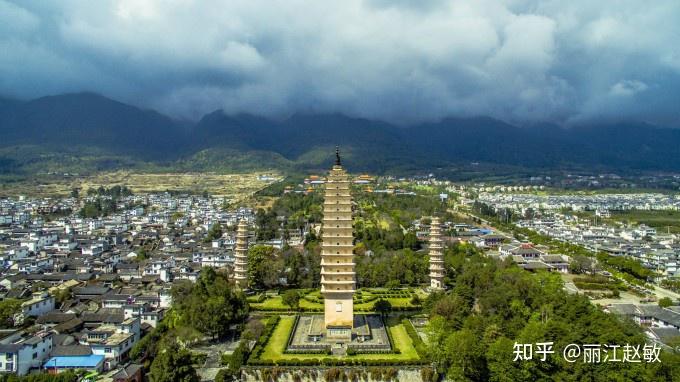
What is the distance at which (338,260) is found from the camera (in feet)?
99.3

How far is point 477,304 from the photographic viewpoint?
33.1 meters

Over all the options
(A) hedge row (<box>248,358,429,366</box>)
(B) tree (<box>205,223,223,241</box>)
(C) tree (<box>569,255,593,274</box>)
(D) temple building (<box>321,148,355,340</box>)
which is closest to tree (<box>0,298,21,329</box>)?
(A) hedge row (<box>248,358,429,366</box>)

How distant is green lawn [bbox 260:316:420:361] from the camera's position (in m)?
25.7

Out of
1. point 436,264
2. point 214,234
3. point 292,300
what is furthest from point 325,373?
point 214,234

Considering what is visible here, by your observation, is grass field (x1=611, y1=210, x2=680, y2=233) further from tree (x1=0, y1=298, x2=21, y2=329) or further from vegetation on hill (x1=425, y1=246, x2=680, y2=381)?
tree (x1=0, y1=298, x2=21, y2=329)

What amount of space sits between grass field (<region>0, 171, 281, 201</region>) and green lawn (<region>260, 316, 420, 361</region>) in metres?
67.1

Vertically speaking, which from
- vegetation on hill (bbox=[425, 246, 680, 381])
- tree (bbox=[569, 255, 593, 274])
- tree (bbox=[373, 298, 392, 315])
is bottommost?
tree (bbox=[373, 298, 392, 315])

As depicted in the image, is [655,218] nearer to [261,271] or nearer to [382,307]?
[382,307]

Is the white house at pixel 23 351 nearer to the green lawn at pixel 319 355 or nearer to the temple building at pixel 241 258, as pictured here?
the green lawn at pixel 319 355

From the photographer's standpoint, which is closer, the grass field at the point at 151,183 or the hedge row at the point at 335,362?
the hedge row at the point at 335,362

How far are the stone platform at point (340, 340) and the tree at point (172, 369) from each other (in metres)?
6.20

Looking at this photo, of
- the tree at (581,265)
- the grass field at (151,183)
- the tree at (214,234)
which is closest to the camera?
the tree at (581,265)

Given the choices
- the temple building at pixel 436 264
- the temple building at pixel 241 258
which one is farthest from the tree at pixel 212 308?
the temple building at pixel 436 264

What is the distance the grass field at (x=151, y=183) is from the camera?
102375 millimetres
